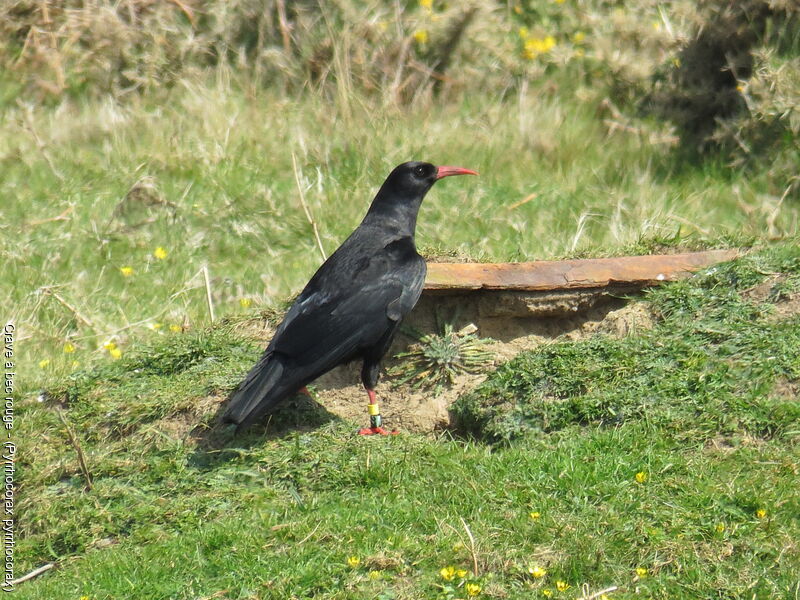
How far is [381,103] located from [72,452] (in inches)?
196

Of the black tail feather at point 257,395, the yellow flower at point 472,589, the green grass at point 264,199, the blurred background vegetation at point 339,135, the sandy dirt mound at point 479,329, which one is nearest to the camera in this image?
the yellow flower at point 472,589

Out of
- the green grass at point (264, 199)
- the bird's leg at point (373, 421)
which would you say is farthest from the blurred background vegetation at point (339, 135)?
the bird's leg at point (373, 421)

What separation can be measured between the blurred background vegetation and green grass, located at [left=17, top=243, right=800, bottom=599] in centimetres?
111

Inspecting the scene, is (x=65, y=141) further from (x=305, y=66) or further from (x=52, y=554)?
(x=52, y=554)

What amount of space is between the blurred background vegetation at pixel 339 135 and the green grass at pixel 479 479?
111 centimetres

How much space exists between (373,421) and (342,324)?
21.2 inches

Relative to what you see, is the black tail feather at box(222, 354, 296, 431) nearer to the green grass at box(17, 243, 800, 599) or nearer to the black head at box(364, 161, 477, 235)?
the green grass at box(17, 243, 800, 599)

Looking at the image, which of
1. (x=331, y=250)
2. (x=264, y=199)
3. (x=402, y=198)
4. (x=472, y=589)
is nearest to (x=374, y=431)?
(x=402, y=198)

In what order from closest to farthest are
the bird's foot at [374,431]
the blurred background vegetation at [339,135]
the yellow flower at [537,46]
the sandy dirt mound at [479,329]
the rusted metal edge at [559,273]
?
the bird's foot at [374,431] → the sandy dirt mound at [479,329] → the rusted metal edge at [559,273] → the blurred background vegetation at [339,135] → the yellow flower at [537,46]

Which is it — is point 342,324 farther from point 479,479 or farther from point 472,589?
point 472,589

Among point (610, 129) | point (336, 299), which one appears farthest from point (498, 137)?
point (336, 299)

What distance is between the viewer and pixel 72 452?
5730 millimetres

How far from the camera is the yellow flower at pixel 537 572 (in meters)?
4.12

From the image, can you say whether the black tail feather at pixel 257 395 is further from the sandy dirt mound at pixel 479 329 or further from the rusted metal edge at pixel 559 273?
the rusted metal edge at pixel 559 273
